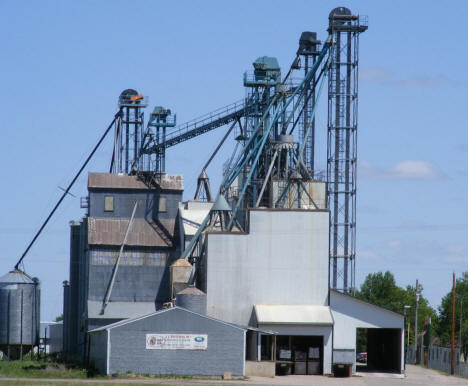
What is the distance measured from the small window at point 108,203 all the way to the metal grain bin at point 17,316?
9217mm

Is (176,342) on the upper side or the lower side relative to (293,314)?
lower

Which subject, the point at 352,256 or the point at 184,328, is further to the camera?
the point at 352,256

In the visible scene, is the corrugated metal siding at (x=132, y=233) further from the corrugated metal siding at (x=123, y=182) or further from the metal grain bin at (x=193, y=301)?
the metal grain bin at (x=193, y=301)

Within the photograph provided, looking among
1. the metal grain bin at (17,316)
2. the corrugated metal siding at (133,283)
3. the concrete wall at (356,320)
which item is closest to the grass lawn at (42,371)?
the corrugated metal siding at (133,283)

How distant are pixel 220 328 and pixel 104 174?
→ 99.5ft

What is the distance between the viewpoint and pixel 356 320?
221 ft

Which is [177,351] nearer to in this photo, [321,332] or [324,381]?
[324,381]

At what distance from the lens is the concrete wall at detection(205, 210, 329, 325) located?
68.6m

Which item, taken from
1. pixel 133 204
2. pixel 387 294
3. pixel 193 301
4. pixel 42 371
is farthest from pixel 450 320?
pixel 42 371

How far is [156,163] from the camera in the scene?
88188 mm

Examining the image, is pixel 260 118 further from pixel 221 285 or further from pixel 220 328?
pixel 220 328

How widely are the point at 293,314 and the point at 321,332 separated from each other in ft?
7.26

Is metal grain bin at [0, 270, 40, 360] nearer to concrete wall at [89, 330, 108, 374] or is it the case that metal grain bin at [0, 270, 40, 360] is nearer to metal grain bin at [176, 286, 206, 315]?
concrete wall at [89, 330, 108, 374]

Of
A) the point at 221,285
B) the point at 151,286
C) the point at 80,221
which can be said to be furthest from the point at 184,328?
the point at 80,221
